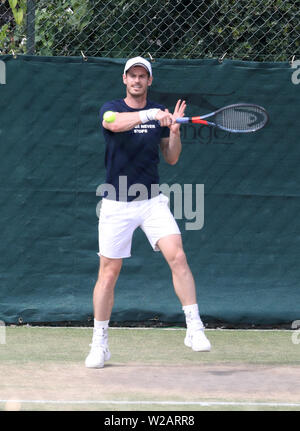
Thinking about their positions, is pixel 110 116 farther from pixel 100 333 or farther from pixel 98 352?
pixel 98 352

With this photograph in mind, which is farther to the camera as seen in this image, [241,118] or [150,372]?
[241,118]

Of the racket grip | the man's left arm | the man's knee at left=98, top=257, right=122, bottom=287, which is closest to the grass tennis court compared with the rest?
the man's knee at left=98, top=257, right=122, bottom=287

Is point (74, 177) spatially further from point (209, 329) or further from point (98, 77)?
point (209, 329)

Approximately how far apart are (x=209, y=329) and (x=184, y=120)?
88.1 inches

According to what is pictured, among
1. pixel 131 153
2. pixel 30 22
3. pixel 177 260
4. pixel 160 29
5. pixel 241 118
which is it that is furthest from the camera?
pixel 160 29

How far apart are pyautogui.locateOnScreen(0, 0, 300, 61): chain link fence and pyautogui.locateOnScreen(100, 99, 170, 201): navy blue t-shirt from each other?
1.79m

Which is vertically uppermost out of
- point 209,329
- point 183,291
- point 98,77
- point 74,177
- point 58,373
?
point 98,77

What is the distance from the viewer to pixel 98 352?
17.6 feet

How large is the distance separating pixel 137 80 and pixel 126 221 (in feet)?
2.72

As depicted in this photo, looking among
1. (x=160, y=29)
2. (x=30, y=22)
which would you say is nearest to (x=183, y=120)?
(x=30, y=22)

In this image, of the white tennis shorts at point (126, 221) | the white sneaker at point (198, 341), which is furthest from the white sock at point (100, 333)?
the white sneaker at point (198, 341)

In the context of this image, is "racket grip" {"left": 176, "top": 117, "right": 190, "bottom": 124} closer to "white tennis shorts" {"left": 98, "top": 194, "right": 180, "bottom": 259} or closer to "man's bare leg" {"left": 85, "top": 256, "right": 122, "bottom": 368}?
"white tennis shorts" {"left": 98, "top": 194, "right": 180, "bottom": 259}

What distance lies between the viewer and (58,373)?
517cm
